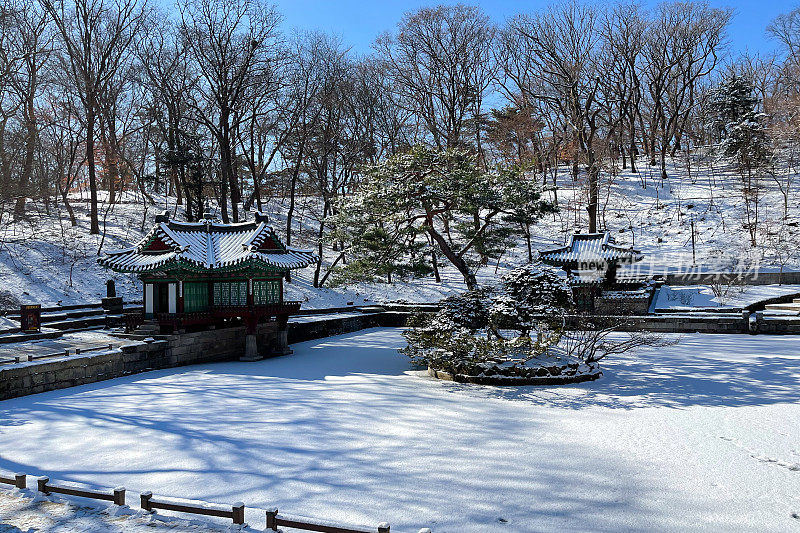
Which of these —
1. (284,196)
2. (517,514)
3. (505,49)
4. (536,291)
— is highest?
(505,49)

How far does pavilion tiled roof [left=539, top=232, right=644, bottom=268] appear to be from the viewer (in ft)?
81.9

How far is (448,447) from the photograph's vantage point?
756 cm

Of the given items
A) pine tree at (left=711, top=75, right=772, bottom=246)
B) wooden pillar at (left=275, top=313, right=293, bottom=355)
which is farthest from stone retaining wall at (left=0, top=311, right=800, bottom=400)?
pine tree at (left=711, top=75, right=772, bottom=246)

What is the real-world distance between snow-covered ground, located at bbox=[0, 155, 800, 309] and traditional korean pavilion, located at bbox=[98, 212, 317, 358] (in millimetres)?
8844

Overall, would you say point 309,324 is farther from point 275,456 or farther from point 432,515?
point 432,515

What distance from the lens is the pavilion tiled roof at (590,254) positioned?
25.0 m

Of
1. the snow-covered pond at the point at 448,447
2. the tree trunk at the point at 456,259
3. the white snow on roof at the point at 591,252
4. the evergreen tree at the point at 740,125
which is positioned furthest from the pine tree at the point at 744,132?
the snow-covered pond at the point at 448,447

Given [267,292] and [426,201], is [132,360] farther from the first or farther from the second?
[426,201]

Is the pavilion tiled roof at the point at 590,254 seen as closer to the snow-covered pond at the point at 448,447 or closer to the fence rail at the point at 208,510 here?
the snow-covered pond at the point at 448,447

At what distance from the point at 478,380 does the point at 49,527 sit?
8679mm

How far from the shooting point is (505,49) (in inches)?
1592

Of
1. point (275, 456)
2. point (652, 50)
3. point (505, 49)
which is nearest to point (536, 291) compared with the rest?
point (275, 456)

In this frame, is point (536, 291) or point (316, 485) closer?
point (316, 485)

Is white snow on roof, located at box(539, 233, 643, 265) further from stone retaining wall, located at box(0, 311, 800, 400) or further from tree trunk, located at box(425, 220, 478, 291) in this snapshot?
tree trunk, located at box(425, 220, 478, 291)
